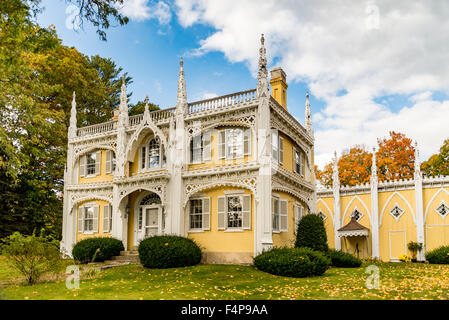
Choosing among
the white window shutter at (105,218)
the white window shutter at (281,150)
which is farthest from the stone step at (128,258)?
the white window shutter at (281,150)

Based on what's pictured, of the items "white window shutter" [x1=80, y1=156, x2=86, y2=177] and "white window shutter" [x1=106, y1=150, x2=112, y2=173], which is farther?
"white window shutter" [x1=80, y1=156, x2=86, y2=177]

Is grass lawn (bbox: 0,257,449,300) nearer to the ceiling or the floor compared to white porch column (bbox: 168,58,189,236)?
nearer to the floor

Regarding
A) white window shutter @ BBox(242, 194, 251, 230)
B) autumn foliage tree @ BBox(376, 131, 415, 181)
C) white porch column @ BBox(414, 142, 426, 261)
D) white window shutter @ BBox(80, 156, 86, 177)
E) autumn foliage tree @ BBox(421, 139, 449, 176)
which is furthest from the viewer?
autumn foliage tree @ BBox(376, 131, 415, 181)

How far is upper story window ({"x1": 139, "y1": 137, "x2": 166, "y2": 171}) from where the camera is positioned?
70.7 ft

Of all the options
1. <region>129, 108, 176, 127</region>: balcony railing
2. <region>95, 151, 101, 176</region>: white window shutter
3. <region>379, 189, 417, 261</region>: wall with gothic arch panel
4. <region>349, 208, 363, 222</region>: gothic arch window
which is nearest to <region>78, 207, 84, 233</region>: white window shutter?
<region>95, 151, 101, 176</region>: white window shutter

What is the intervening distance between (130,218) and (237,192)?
688 centimetres

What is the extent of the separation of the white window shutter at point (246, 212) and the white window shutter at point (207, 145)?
112 inches

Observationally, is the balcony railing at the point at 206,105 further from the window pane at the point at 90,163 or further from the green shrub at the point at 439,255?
the green shrub at the point at 439,255

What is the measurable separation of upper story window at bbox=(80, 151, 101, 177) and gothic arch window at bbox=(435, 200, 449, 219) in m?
20.3

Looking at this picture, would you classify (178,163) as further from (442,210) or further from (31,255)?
(442,210)

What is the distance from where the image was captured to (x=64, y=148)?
2855 centimetres

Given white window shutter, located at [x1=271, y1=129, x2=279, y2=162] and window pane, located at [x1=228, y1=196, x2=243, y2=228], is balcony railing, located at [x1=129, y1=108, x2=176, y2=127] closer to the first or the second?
white window shutter, located at [x1=271, y1=129, x2=279, y2=162]

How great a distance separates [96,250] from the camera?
1911 cm

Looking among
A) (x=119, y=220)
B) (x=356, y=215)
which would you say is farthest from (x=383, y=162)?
(x=119, y=220)
